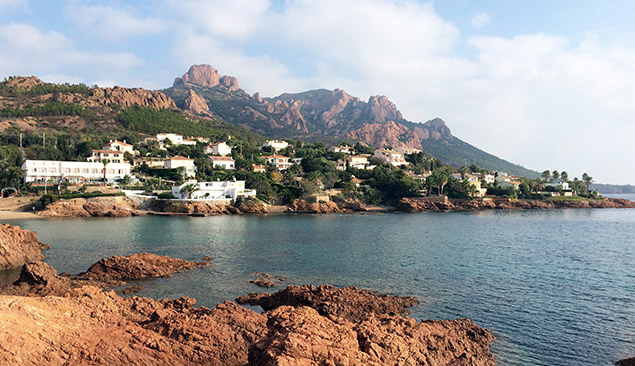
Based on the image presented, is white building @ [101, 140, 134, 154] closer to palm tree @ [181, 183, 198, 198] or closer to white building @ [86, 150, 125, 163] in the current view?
white building @ [86, 150, 125, 163]

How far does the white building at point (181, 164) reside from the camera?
8825cm

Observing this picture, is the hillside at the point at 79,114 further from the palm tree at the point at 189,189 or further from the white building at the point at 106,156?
the palm tree at the point at 189,189

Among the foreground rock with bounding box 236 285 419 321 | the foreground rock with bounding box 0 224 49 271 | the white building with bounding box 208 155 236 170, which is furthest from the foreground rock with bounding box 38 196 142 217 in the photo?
the foreground rock with bounding box 236 285 419 321

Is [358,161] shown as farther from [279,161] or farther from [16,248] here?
[16,248]

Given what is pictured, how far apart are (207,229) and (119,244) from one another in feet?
44.1

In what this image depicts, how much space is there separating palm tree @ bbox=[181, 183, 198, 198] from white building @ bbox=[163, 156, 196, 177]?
1543 cm

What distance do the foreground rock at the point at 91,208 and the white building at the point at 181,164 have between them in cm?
2087

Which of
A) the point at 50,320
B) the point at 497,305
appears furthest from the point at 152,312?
the point at 497,305

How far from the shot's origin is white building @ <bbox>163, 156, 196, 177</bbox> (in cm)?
8825

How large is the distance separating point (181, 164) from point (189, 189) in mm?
20660

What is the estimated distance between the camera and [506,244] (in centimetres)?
4328

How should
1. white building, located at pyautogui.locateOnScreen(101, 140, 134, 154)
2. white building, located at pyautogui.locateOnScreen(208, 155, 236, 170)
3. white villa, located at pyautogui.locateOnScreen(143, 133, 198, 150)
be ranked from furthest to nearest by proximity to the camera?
white villa, located at pyautogui.locateOnScreen(143, 133, 198, 150), white building, located at pyautogui.locateOnScreen(208, 155, 236, 170), white building, located at pyautogui.locateOnScreen(101, 140, 134, 154)

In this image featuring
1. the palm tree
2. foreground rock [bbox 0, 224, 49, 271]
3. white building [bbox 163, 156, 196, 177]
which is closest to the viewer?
foreground rock [bbox 0, 224, 49, 271]

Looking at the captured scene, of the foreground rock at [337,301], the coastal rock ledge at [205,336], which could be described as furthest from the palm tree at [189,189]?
the coastal rock ledge at [205,336]
